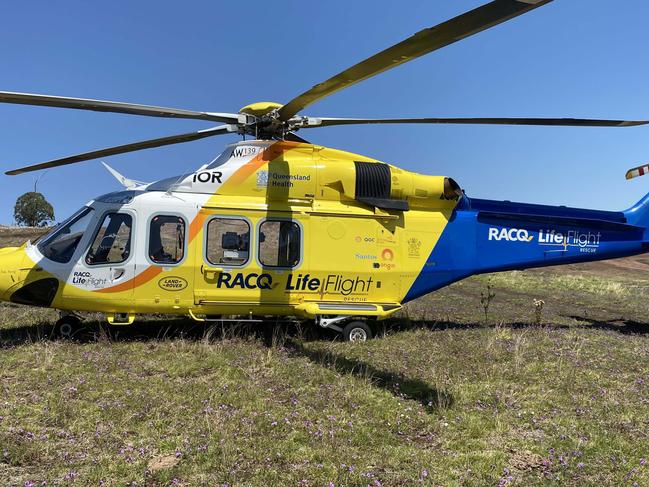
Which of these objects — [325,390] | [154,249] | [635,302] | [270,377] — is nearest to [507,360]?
[325,390]

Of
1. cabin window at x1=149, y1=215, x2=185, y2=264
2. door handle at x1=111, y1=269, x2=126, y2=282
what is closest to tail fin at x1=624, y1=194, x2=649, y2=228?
cabin window at x1=149, y1=215, x2=185, y2=264

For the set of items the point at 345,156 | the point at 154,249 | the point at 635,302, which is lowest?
the point at 635,302

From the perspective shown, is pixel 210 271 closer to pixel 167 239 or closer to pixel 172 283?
pixel 172 283

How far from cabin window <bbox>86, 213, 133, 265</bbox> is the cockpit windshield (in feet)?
1.07

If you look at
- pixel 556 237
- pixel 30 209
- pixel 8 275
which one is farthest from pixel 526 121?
pixel 30 209

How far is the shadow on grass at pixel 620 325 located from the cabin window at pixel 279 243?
8177mm

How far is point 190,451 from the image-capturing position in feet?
13.7

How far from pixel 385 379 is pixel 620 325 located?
894 cm

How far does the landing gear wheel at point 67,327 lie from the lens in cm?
816

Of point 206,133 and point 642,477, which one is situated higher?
point 206,133

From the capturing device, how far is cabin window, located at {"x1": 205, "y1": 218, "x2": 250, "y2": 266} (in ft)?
27.4

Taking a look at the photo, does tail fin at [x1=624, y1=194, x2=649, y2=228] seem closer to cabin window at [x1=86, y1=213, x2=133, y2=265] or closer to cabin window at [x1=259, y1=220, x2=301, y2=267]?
cabin window at [x1=259, y1=220, x2=301, y2=267]

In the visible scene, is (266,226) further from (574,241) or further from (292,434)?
(574,241)

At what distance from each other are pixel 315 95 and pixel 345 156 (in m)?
2.92
